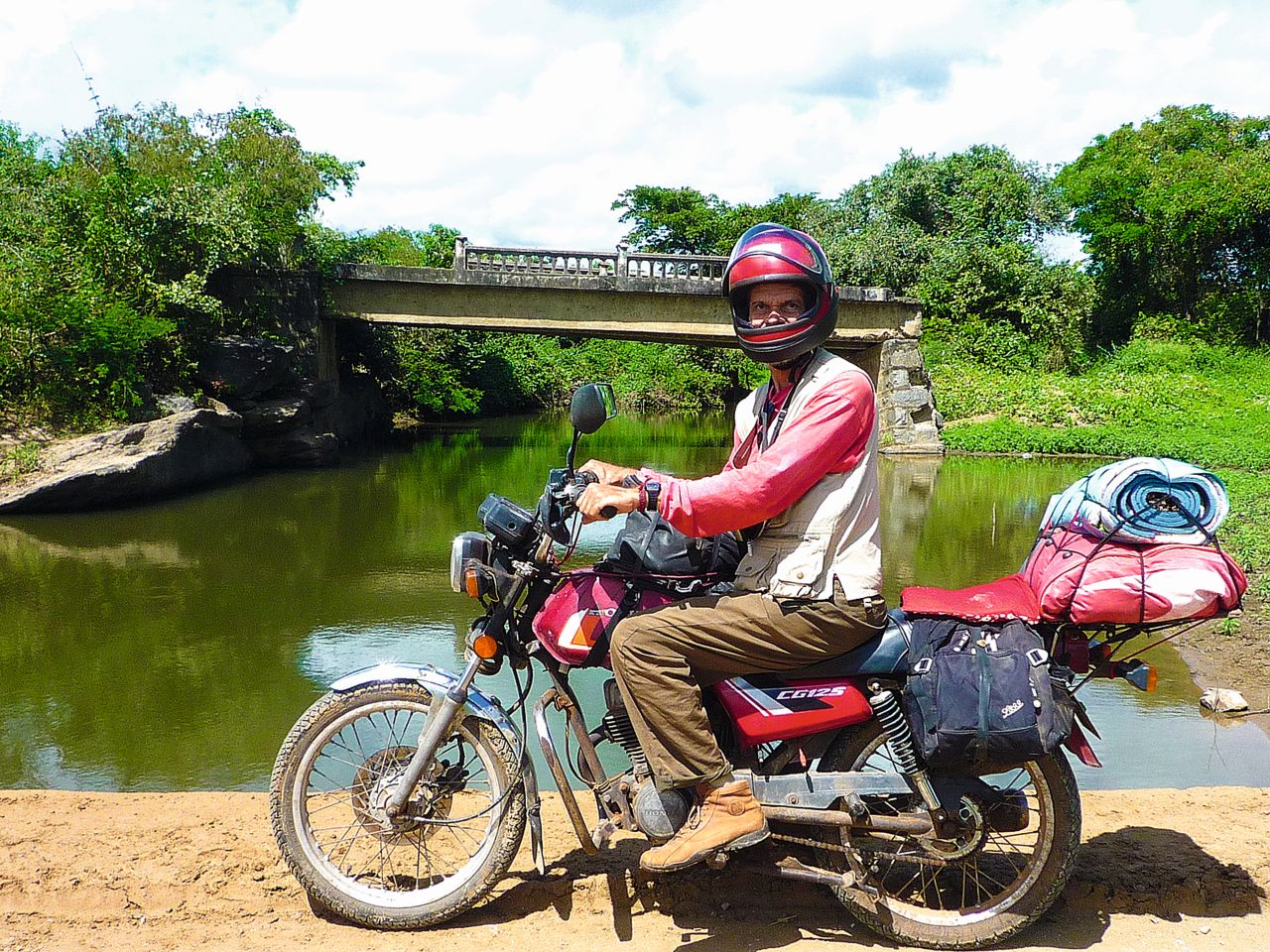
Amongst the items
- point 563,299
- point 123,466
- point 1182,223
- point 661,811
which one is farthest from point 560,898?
point 1182,223

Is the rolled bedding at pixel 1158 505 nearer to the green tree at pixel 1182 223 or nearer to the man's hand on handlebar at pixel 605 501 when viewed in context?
the man's hand on handlebar at pixel 605 501

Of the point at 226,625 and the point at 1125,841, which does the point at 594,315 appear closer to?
the point at 226,625

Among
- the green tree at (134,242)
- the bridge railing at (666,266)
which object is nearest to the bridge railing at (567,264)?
the bridge railing at (666,266)

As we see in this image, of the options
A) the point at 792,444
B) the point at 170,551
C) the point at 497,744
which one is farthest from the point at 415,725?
the point at 170,551

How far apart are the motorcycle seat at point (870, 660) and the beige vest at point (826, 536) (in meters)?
0.21

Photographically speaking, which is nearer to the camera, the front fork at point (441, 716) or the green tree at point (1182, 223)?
the front fork at point (441, 716)

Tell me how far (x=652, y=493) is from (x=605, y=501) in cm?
14

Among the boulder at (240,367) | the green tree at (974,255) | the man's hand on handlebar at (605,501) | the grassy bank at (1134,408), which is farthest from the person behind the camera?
the green tree at (974,255)

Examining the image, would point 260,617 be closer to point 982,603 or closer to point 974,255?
point 982,603

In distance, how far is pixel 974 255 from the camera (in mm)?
32125

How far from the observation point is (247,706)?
20.6ft

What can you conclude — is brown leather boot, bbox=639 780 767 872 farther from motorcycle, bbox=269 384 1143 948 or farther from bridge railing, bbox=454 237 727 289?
bridge railing, bbox=454 237 727 289

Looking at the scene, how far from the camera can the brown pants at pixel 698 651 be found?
9.59 ft

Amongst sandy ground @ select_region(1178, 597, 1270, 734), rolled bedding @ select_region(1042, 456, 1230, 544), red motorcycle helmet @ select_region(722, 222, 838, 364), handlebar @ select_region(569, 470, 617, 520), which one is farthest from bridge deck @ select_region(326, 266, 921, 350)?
handlebar @ select_region(569, 470, 617, 520)
